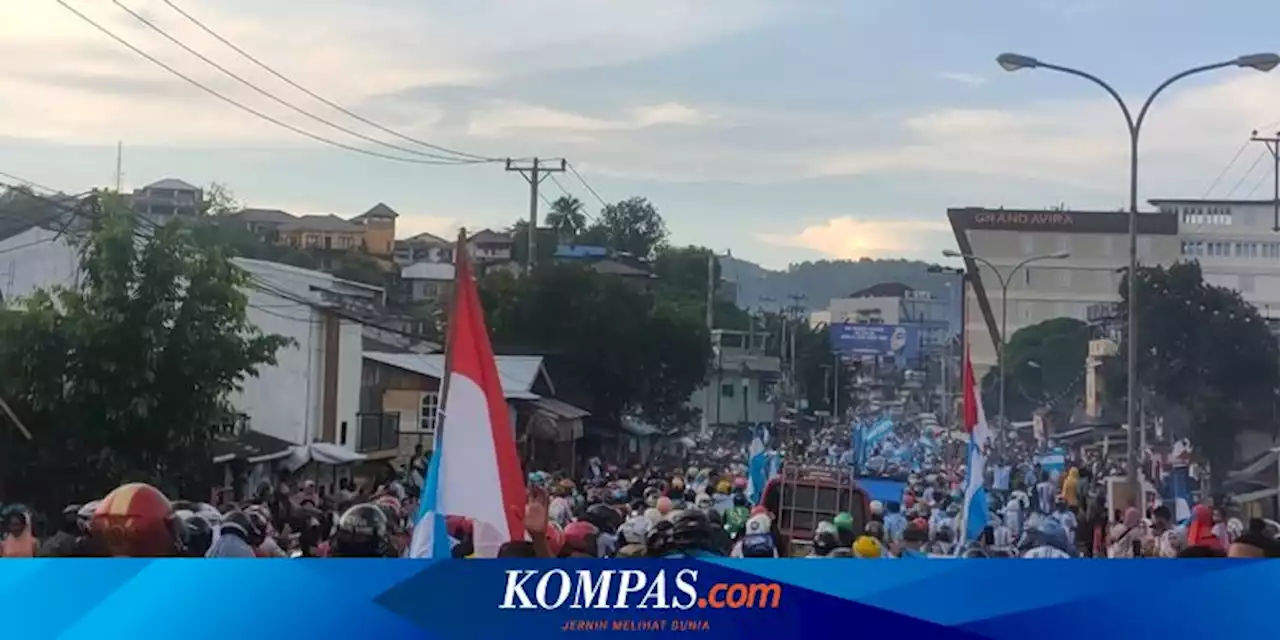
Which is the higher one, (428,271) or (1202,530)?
(428,271)

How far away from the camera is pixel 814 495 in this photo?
17.7 feet

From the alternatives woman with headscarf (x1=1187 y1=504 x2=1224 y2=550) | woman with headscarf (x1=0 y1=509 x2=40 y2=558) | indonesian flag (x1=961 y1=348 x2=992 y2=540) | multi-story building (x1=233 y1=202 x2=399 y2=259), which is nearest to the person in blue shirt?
indonesian flag (x1=961 y1=348 x2=992 y2=540)

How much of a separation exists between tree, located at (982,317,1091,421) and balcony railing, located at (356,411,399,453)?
170 centimetres

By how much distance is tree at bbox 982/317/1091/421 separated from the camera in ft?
16.3

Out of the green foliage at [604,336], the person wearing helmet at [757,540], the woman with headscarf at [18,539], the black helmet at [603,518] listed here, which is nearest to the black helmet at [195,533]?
the woman with headscarf at [18,539]

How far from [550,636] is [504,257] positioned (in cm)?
113

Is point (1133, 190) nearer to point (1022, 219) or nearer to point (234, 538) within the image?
point (1022, 219)

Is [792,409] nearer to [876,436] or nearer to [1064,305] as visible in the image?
[876,436]

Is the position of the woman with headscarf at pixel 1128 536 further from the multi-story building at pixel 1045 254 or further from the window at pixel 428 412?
the window at pixel 428 412

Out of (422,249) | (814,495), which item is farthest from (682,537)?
(422,249)

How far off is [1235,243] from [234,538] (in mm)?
2840

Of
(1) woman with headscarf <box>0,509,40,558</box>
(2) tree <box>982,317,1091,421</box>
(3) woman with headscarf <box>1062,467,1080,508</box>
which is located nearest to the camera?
(1) woman with headscarf <box>0,509,40,558</box>

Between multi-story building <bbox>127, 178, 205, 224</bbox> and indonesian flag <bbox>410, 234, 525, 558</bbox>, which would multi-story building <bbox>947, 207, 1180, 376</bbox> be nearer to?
indonesian flag <bbox>410, 234, 525, 558</bbox>

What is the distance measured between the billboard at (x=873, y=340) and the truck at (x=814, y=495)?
491 mm
